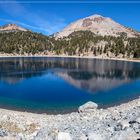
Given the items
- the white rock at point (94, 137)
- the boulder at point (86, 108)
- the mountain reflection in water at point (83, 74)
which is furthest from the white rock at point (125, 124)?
the mountain reflection in water at point (83, 74)

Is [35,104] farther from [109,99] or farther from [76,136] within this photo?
[76,136]

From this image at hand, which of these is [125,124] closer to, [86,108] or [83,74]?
[86,108]

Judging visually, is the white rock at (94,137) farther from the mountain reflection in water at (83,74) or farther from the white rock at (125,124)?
the mountain reflection in water at (83,74)

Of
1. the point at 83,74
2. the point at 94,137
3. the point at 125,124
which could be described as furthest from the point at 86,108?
the point at 83,74

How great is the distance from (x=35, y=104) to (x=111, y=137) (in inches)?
1062

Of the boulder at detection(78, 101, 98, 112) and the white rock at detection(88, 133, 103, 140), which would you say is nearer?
the white rock at detection(88, 133, 103, 140)

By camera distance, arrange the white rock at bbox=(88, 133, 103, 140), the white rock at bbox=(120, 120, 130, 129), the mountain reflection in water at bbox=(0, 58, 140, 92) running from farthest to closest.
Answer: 1. the mountain reflection in water at bbox=(0, 58, 140, 92)
2. the white rock at bbox=(120, 120, 130, 129)
3. the white rock at bbox=(88, 133, 103, 140)

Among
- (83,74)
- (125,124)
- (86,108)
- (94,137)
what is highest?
(125,124)

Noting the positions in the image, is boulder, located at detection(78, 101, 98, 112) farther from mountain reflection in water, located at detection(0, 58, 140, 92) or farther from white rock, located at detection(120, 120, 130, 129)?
mountain reflection in water, located at detection(0, 58, 140, 92)

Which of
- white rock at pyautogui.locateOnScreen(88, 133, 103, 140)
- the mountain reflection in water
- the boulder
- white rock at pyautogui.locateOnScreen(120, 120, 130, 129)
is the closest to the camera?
white rock at pyautogui.locateOnScreen(88, 133, 103, 140)

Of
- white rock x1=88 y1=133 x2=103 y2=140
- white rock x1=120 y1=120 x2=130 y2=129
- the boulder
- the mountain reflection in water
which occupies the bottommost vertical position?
the mountain reflection in water

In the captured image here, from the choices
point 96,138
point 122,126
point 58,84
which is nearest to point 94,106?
point 122,126

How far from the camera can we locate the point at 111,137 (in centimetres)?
2002

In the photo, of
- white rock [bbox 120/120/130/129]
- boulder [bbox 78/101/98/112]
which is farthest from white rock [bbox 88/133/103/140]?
boulder [bbox 78/101/98/112]
